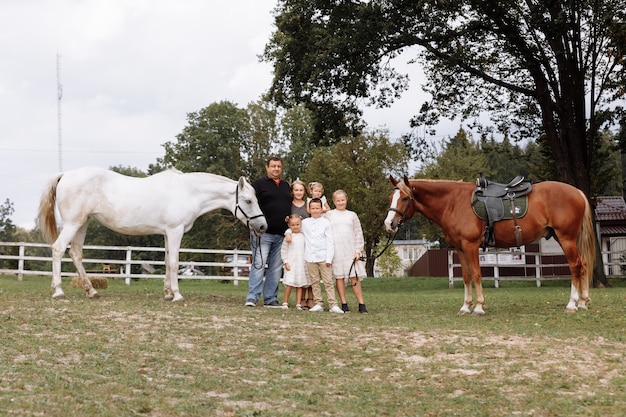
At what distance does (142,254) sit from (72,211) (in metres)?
54.1

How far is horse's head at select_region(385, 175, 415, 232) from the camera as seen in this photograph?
1077 centimetres

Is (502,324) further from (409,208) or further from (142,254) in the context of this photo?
(142,254)

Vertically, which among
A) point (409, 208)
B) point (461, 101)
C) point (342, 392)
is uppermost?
point (461, 101)

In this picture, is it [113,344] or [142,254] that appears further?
[142,254]

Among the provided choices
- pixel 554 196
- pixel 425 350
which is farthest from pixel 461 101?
pixel 425 350

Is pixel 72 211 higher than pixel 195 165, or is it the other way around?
pixel 195 165

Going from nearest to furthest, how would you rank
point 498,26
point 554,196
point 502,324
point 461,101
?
point 502,324 < point 554,196 < point 498,26 < point 461,101

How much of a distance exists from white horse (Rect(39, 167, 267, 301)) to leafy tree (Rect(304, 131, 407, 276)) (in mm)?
28571

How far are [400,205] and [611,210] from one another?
29.9 metres

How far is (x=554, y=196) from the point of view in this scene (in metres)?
10.8

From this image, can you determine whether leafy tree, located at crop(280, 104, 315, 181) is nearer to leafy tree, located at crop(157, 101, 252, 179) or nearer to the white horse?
leafy tree, located at crop(157, 101, 252, 179)

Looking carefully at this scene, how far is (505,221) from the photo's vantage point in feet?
35.2

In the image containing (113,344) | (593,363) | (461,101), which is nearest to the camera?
(593,363)

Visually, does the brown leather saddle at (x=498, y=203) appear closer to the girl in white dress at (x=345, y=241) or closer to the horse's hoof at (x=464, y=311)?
the horse's hoof at (x=464, y=311)
